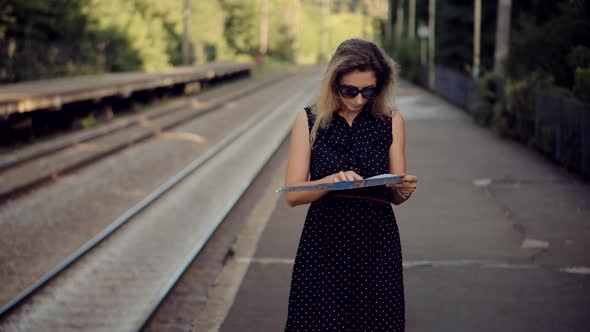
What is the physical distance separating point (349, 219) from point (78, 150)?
14094mm

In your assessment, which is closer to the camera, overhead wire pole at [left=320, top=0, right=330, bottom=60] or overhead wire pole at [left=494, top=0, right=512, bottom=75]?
overhead wire pole at [left=494, top=0, right=512, bottom=75]

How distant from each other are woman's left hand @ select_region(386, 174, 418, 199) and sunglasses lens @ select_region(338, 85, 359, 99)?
39 cm

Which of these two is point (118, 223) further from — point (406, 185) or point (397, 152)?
point (406, 185)

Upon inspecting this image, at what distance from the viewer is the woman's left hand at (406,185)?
319 centimetres

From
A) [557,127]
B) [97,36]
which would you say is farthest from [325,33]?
[557,127]

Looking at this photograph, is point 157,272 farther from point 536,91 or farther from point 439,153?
point 536,91

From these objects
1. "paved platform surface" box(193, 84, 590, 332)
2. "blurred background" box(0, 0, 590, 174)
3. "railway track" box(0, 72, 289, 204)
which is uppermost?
"blurred background" box(0, 0, 590, 174)

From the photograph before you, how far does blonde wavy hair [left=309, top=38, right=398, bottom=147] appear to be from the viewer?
3.31m

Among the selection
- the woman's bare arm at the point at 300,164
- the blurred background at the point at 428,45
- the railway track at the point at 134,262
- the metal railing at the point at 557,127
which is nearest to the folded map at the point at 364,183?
the woman's bare arm at the point at 300,164

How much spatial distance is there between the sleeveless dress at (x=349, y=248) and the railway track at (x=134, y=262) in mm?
2913

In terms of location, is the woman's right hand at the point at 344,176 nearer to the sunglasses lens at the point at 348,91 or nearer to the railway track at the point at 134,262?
the sunglasses lens at the point at 348,91

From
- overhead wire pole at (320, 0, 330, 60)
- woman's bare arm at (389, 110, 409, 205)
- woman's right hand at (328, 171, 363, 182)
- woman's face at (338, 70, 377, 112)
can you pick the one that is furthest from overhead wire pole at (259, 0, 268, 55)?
woman's right hand at (328, 171, 363, 182)

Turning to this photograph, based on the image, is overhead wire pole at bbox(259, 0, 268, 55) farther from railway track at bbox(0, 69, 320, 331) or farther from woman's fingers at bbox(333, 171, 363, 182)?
woman's fingers at bbox(333, 171, 363, 182)

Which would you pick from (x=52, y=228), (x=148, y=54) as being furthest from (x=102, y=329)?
(x=148, y=54)
